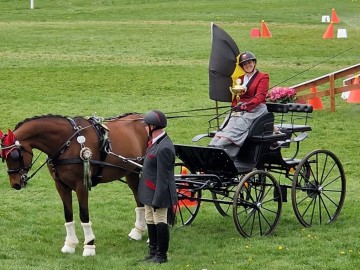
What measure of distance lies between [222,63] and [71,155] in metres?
2.63

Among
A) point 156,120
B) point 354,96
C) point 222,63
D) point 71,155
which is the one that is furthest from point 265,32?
point 156,120

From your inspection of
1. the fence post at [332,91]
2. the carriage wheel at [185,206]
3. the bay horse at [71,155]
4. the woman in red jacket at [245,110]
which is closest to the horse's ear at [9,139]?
the bay horse at [71,155]

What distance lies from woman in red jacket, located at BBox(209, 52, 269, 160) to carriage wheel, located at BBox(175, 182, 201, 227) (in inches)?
26.2

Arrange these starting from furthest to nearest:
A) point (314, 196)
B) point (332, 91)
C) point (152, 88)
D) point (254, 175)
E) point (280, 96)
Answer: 1. point (152, 88)
2. point (332, 91)
3. point (280, 96)
4. point (314, 196)
5. point (254, 175)

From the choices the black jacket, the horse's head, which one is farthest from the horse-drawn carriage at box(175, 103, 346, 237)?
the horse's head

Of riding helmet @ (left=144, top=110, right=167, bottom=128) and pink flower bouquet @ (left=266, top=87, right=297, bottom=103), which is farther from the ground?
pink flower bouquet @ (left=266, top=87, right=297, bottom=103)

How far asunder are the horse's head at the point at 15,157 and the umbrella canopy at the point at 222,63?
2951mm

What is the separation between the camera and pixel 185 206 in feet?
42.8

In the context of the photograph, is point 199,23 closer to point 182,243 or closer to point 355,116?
point 355,116

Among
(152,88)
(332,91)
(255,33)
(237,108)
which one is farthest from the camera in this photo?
(255,33)

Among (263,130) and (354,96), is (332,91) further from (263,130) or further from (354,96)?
(263,130)

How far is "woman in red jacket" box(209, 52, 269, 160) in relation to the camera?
1196 cm

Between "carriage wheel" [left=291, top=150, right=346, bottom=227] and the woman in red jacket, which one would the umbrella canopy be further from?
"carriage wheel" [left=291, top=150, right=346, bottom=227]

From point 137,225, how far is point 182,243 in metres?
0.69
